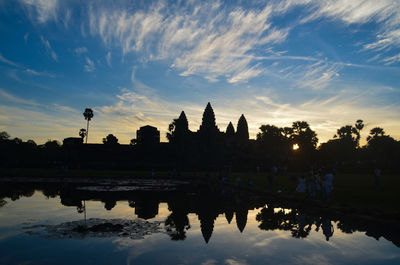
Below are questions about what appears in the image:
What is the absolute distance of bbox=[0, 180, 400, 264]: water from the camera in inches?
259

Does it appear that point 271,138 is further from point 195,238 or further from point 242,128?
point 195,238

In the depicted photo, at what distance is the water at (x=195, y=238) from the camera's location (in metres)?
6.57

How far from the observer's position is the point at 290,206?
15.2 m

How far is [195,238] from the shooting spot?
8414 mm

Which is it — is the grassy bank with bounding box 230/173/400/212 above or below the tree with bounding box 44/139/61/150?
below

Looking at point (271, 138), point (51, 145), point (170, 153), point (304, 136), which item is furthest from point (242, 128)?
point (51, 145)

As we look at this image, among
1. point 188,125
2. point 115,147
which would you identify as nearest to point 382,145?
point 188,125

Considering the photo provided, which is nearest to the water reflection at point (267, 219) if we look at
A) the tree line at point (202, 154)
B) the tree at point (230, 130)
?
the tree line at point (202, 154)

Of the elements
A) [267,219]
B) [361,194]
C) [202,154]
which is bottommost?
[267,219]

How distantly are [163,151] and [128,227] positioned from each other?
59.3 m

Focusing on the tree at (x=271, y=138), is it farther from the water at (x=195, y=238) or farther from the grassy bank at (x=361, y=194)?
the water at (x=195, y=238)

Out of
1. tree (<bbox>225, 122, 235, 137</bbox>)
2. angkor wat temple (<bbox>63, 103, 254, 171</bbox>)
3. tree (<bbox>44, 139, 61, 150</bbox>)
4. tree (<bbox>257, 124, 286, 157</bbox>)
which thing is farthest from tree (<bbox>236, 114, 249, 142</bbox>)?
tree (<bbox>44, 139, 61, 150</bbox>)

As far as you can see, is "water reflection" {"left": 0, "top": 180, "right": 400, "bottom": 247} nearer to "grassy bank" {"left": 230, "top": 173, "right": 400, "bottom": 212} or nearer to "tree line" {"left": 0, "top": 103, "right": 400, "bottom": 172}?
"grassy bank" {"left": 230, "top": 173, "right": 400, "bottom": 212}

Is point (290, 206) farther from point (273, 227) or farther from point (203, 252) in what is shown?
point (203, 252)
